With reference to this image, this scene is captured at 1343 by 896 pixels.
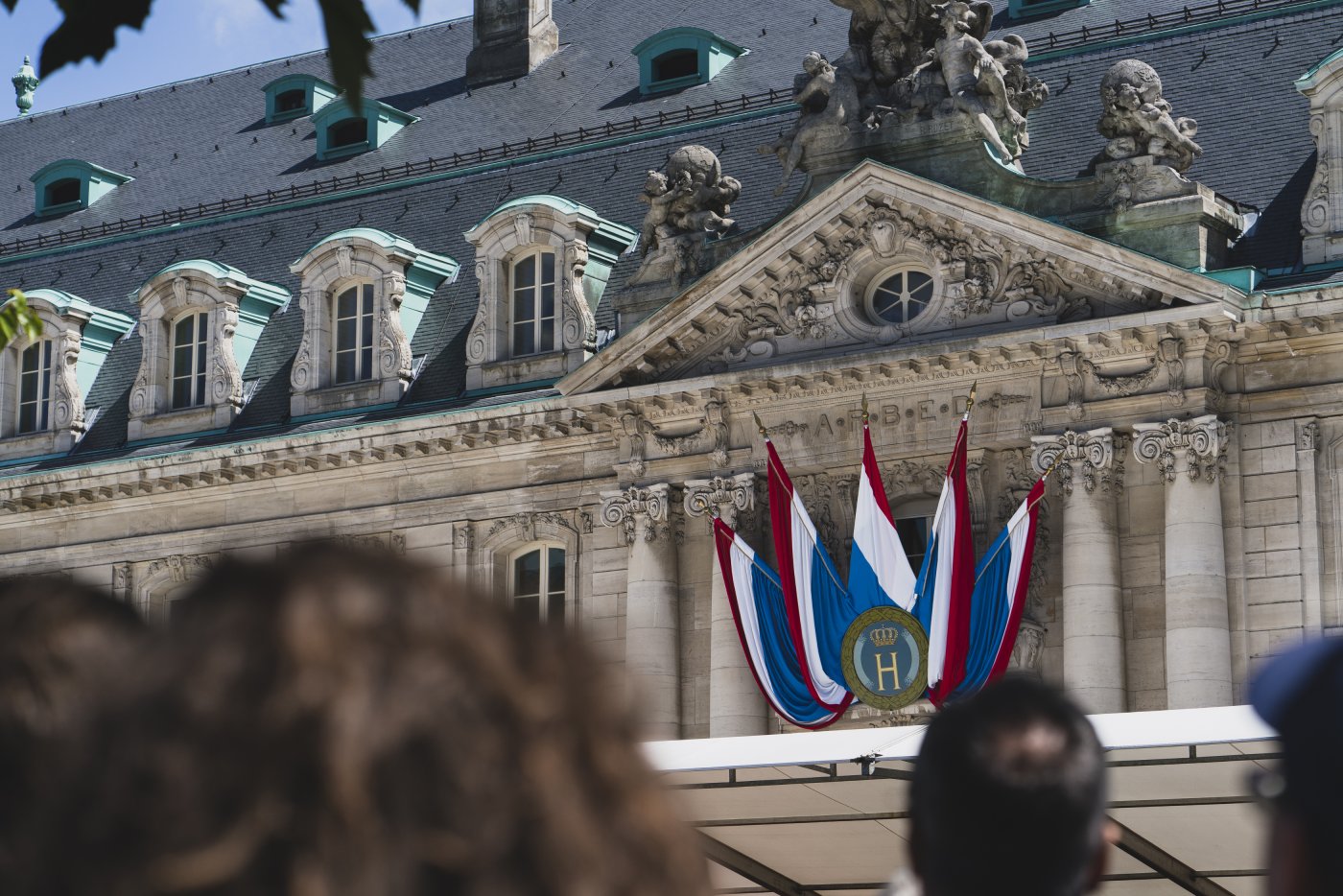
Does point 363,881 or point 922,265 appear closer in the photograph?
point 363,881

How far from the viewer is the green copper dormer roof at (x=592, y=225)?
2961cm

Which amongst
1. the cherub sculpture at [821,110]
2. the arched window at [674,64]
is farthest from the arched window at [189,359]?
the cherub sculpture at [821,110]

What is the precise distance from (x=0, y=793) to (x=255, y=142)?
3702 centimetres

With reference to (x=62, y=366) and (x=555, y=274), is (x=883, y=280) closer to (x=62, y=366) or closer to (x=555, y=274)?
(x=555, y=274)

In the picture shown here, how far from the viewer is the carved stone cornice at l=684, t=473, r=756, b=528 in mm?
27047

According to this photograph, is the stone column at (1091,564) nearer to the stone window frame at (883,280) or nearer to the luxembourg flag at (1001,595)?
the luxembourg flag at (1001,595)

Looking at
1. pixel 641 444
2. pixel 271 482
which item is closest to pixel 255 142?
pixel 271 482

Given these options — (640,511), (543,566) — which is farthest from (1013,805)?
(543,566)

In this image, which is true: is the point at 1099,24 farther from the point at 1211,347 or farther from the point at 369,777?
the point at 369,777

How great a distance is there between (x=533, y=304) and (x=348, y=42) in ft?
84.8

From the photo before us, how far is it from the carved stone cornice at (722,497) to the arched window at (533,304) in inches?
132

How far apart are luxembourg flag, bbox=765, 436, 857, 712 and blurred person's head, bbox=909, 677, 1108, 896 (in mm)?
21854

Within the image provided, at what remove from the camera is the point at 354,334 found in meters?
31.8

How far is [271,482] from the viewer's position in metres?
31.3
